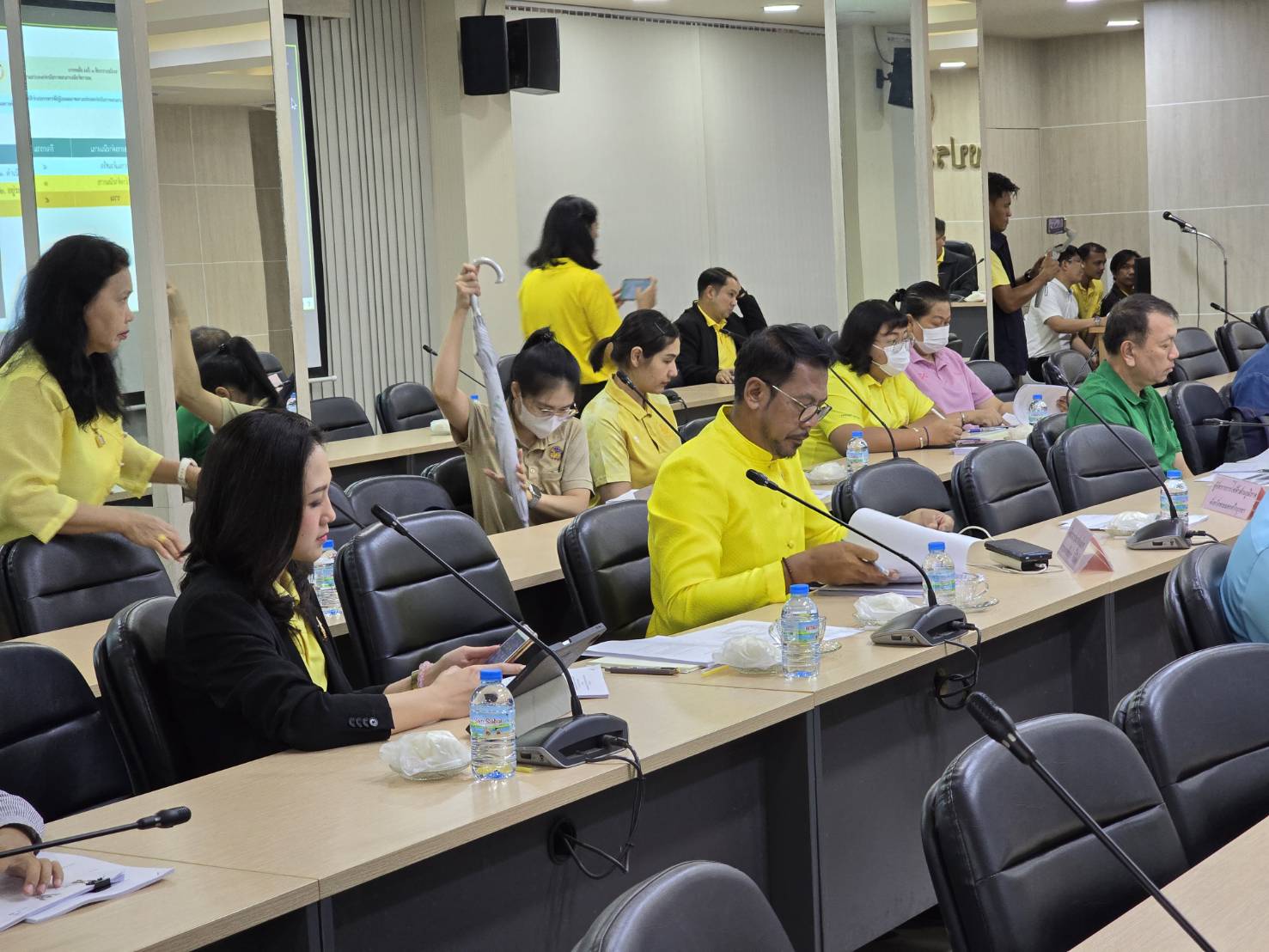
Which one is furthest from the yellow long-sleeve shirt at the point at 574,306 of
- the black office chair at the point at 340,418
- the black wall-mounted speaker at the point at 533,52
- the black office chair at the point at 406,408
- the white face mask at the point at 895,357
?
the black wall-mounted speaker at the point at 533,52

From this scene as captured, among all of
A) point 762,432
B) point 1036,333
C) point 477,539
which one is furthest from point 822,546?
point 1036,333

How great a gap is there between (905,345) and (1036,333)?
4.38m

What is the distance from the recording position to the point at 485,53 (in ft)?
28.1

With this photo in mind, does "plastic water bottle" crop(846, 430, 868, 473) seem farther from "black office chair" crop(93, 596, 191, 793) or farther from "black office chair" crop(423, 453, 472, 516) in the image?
"black office chair" crop(93, 596, 191, 793)

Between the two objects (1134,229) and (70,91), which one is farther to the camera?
(1134,229)

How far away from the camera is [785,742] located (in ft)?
8.34

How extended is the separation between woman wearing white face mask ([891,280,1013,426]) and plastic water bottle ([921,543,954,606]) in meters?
3.28

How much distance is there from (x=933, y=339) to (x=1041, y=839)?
490 centimetres

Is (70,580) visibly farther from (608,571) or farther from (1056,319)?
(1056,319)

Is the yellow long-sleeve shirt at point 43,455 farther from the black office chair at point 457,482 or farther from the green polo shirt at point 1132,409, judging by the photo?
the green polo shirt at point 1132,409

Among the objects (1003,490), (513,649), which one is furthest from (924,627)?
(1003,490)

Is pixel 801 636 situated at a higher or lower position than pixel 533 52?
lower

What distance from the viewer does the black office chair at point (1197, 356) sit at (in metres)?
8.20

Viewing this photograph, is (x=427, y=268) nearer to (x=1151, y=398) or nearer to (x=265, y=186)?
(x=265, y=186)
